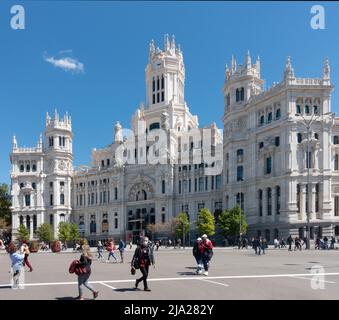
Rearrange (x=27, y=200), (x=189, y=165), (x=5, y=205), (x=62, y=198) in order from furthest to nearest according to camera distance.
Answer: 1. (x=5, y=205)
2. (x=27, y=200)
3. (x=62, y=198)
4. (x=189, y=165)

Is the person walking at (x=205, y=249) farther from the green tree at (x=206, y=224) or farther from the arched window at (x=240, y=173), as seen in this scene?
the arched window at (x=240, y=173)

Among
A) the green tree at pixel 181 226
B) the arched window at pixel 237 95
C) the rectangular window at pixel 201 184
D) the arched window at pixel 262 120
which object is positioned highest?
the arched window at pixel 237 95

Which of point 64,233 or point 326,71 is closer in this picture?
point 326,71

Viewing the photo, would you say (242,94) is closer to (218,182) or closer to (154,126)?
(218,182)

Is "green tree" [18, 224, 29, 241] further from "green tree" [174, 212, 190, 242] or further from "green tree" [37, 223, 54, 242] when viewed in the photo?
"green tree" [174, 212, 190, 242]

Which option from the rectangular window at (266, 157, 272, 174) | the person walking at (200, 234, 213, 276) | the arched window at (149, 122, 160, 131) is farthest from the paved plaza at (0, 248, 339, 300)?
the arched window at (149, 122, 160, 131)

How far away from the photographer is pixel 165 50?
343ft

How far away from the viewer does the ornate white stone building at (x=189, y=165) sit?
6191cm

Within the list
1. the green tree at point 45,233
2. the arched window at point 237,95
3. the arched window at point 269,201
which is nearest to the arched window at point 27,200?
the green tree at point 45,233

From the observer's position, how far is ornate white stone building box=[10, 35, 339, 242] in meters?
61.9

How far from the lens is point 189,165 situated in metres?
87.5

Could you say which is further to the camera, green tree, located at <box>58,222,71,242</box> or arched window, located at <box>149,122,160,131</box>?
arched window, located at <box>149,122,160,131</box>

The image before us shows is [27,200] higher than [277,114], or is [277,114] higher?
[277,114]

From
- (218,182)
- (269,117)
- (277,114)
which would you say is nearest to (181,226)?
(218,182)
